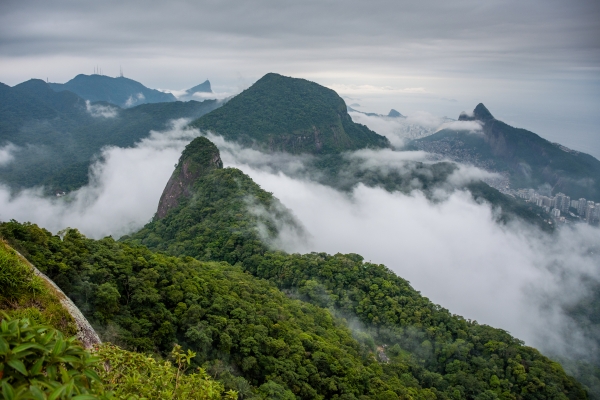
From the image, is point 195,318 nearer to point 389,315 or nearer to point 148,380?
point 148,380

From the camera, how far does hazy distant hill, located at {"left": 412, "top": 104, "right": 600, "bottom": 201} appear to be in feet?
Answer: 357

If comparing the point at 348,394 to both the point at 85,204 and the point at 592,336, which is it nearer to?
the point at 592,336

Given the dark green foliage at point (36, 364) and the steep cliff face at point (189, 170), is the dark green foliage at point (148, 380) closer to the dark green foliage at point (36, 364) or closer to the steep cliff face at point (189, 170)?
the dark green foliage at point (36, 364)

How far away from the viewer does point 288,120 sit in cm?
9656

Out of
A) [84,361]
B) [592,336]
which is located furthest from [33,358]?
[592,336]

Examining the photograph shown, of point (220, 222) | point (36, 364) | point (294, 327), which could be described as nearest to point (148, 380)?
point (36, 364)

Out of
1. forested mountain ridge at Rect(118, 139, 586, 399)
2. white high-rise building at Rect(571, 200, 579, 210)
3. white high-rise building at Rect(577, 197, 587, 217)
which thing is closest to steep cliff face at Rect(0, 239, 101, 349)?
forested mountain ridge at Rect(118, 139, 586, 399)

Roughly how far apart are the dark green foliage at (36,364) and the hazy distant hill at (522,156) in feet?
429

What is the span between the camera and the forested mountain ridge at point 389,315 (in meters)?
21.0

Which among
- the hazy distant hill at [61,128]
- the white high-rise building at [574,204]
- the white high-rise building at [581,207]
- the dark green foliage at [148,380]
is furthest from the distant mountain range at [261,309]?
the white high-rise building at [574,204]

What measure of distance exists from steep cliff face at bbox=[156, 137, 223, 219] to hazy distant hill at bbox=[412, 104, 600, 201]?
105430mm

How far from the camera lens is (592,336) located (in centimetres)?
4356

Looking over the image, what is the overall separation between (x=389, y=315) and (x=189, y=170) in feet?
104

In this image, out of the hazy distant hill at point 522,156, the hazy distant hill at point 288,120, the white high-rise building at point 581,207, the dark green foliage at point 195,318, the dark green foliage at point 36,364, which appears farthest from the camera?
the hazy distant hill at point 522,156
